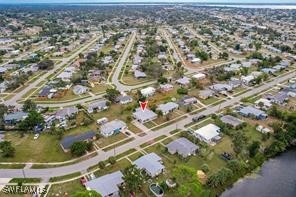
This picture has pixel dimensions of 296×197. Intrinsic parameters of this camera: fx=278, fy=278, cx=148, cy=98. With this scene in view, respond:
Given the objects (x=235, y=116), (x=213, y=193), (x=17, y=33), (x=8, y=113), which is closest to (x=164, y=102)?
(x=235, y=116)

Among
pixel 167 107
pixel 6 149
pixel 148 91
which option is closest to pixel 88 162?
pixel 6 149

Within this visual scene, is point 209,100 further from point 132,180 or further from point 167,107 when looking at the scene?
point 132,180

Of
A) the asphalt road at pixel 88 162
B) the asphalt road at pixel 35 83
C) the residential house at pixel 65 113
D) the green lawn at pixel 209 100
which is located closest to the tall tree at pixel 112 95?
the residential house at pixel 65 113

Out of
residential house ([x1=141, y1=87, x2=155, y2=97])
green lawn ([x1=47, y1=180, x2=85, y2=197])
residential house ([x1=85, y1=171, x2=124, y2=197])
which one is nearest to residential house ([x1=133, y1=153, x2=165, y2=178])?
residential house ([x1=85, y1=171, x2=124, y2=197])

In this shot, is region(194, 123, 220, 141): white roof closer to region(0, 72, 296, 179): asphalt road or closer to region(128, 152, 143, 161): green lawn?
region(0, 72, 296, 179): asphalt road

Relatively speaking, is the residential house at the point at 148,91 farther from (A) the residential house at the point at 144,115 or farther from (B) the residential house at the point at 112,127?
(B) the residential house at the point at 112,127

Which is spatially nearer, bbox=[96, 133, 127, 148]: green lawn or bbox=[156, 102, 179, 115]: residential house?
bbox=[96, 133, 127, 148]: green lawn

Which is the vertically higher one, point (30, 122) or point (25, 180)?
point (30, 122)

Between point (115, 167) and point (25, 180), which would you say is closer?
point (25, 180)
